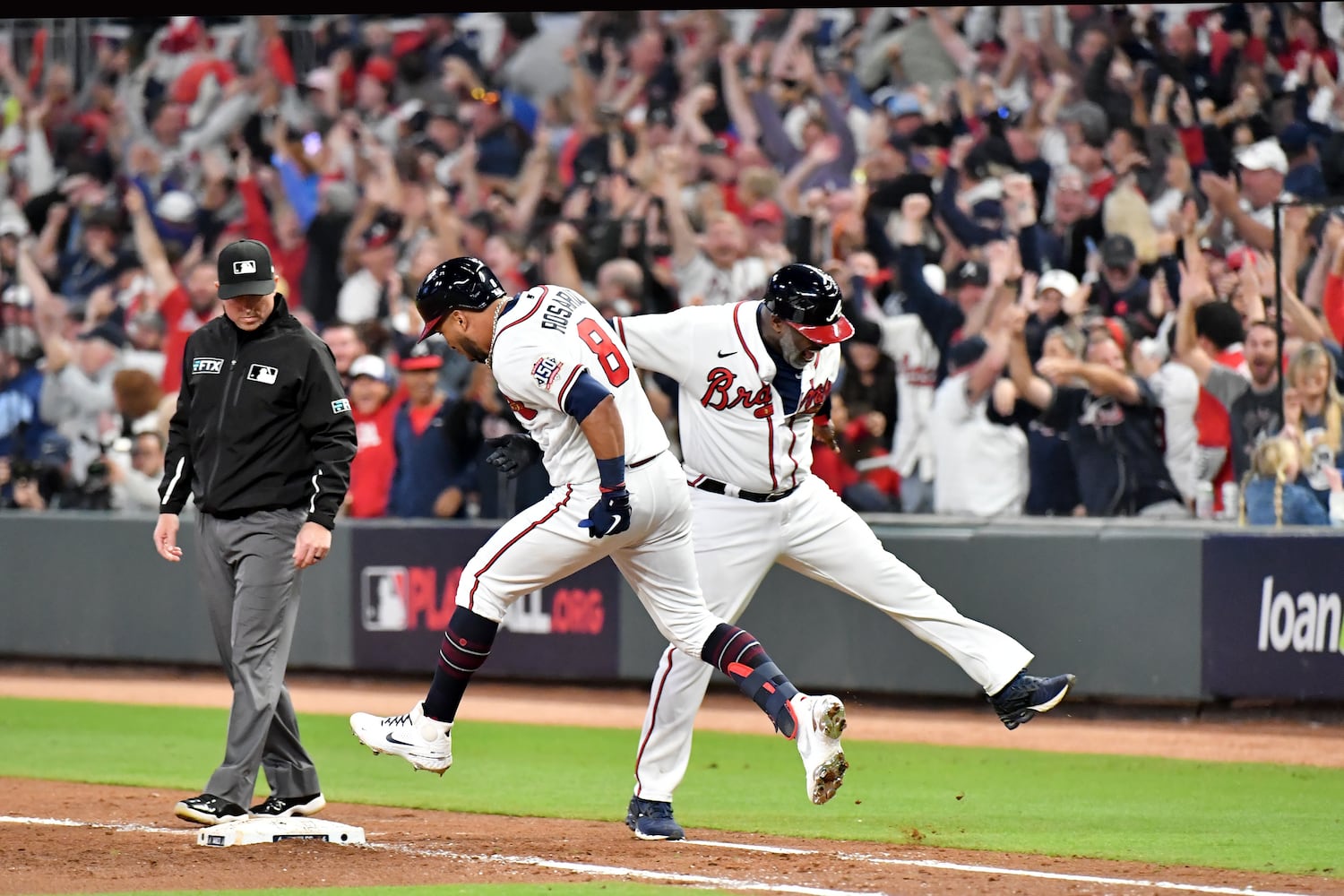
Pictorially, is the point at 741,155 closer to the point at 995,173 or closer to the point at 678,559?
the point at 995,173

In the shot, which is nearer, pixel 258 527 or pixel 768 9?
pixel 258 527

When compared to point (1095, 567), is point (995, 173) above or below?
above

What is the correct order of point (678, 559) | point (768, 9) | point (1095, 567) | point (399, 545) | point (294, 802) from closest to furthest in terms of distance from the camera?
point (678, 559) → point (294, 802) → point (1095, 567) → point (399, 545) → point (768, 9)

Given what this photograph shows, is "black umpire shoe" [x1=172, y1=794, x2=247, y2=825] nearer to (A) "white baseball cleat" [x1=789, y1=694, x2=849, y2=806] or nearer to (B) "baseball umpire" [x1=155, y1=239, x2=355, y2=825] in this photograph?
(B) "baseball umpire" [x1=155, y1=239, x2=355, y2=825]

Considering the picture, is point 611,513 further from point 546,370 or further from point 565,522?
point 546,370

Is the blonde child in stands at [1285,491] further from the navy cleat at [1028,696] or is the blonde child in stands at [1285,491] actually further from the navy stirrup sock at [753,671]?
the navy stirrup sock at [753,671]

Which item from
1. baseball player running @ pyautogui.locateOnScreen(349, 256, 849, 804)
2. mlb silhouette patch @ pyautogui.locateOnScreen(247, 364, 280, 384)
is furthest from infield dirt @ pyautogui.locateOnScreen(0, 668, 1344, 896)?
mlb silhouette patch @ pyautogui.locateOnScreen(247, 364, 280, 384)

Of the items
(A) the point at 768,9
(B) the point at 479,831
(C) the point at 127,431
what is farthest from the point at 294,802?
(A) the point at 768,9
